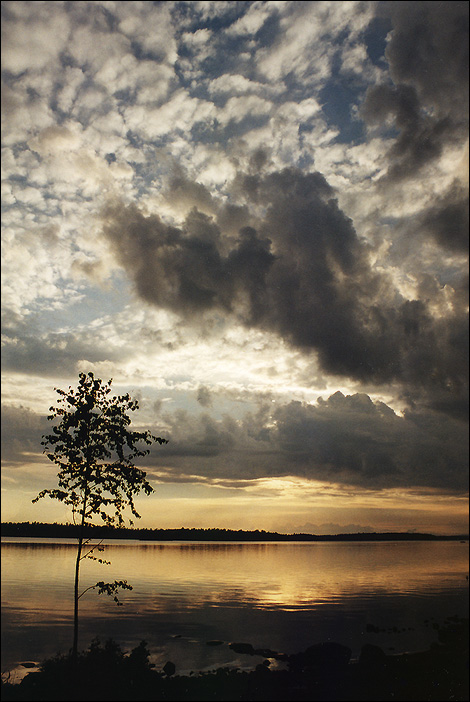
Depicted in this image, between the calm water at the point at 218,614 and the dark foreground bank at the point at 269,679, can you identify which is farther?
the calm water at the point at 218,614

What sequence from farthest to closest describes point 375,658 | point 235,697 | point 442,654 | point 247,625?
point 247,625 → point 442,654 → point 375,658 → point 235,697

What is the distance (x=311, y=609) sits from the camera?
7819 centimetres

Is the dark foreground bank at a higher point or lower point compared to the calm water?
higher

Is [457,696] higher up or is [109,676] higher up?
[109,676]

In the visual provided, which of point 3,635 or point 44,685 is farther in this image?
point 3,635

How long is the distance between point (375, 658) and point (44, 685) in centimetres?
2773

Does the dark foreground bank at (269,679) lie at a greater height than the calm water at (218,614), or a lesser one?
greater

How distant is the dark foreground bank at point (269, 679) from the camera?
94.5 feet

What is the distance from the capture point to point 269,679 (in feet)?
119

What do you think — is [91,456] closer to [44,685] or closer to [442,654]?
[44,685]

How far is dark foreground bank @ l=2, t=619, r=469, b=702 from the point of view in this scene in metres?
28.8

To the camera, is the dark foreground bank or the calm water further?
the calm water

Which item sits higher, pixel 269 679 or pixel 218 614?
pixel 269 679

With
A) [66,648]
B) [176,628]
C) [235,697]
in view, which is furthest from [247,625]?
[235,697]
